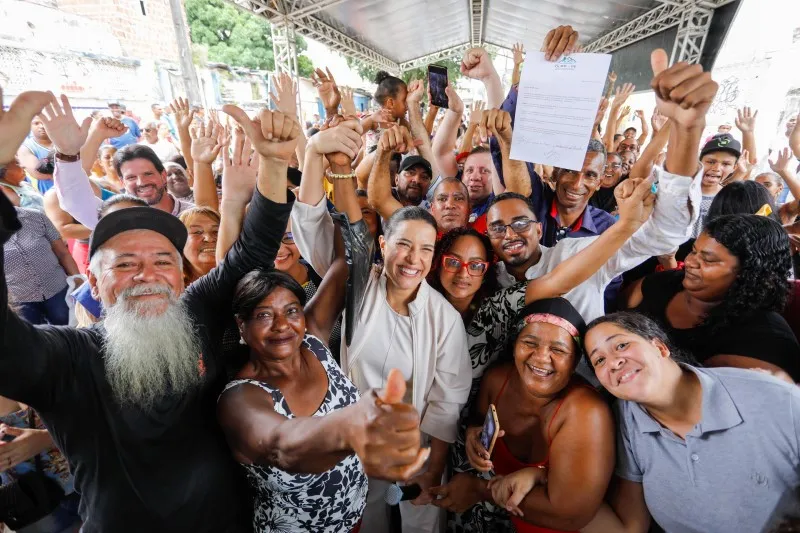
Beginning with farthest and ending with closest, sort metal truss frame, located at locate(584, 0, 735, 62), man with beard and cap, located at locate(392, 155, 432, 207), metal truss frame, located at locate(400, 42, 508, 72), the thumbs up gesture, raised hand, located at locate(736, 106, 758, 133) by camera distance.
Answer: metal truss frame, located at locate(400, 42, 508, 72)
metal truss frame, located at locate(584, 0, 735, 62)
raised hand, located at locate(736, 106, 758, 133)
man with beard and cap, located at locate(392, 155, 432, 207)
the thumbs up gesture

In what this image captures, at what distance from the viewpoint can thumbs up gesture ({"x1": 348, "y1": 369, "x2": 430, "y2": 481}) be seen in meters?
0.81

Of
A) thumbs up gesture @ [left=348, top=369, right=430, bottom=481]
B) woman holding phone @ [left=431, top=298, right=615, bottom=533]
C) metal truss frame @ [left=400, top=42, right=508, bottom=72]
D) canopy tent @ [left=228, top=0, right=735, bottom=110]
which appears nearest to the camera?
thumbs up gesture @ [left=348, top=369, right=430, bottom=481]

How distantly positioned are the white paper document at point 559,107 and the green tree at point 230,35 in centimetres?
2501

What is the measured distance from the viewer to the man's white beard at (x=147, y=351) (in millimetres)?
1352

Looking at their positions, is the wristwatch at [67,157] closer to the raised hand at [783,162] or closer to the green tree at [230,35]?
the raised hand at [783,162]

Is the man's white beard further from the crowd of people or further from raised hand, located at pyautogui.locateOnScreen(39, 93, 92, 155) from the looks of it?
raised hand, located at pyautogui.locateOnScreen(39, 93, 92, 155)

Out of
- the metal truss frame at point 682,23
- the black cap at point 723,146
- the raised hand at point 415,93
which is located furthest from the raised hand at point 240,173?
the metal truss frame at point 682,23

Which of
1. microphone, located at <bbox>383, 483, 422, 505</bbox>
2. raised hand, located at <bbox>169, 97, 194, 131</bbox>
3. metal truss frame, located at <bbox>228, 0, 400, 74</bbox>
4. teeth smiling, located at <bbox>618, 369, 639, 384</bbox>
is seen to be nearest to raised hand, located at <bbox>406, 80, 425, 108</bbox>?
raised hand, located at <bbox>169, 97, 194, 131</bbox>

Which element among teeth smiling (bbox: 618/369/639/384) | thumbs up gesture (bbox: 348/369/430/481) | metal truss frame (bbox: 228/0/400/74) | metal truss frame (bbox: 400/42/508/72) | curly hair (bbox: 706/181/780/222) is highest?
metal truss frame (bbox: 400/42/508/72)

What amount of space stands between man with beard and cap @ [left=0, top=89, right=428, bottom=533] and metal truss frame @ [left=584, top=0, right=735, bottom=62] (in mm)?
11336

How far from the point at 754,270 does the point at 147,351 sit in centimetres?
266

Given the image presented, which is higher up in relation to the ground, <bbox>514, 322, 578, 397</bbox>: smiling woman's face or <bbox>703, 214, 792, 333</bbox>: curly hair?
<bbox>703, 214, 792, 333</bbox>: curly hair

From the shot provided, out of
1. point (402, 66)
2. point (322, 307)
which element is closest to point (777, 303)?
point (322, 307)

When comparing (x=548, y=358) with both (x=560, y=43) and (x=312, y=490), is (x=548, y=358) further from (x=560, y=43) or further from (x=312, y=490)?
(x=560, y=43)
